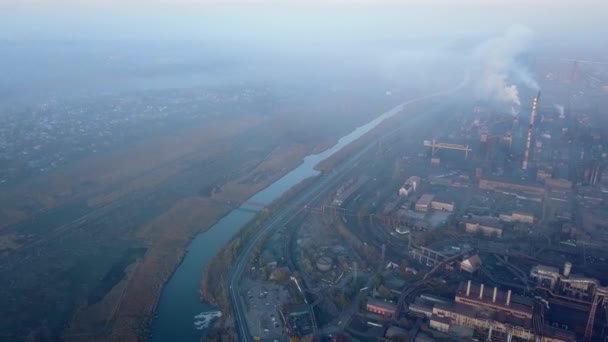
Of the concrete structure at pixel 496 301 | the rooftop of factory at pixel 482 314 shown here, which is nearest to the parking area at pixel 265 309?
the rooftop of factory at pixel 482 314

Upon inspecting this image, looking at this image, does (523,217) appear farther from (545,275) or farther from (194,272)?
(194,272)

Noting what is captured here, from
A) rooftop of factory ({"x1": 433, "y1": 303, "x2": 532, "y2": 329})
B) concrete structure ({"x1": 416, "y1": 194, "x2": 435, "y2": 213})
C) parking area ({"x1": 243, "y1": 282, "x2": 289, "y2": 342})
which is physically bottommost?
parking area ({"x1": 243, "y1": 282, "x2": 289, "y2": 342})

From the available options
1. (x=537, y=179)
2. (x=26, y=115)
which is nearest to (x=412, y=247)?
(x=537, y=179)

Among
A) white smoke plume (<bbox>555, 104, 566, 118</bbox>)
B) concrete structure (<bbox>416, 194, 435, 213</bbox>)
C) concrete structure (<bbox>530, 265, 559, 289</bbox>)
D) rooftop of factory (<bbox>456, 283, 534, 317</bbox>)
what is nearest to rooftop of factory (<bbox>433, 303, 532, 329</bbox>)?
rooftop of factory (<bbox>456, 283, 534, 317</bbox>)

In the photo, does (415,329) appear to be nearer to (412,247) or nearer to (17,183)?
(412,247)

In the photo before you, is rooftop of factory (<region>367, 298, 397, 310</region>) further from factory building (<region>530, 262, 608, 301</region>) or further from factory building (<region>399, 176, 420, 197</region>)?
factory building (<region>399, 176, 420, 197</region>)

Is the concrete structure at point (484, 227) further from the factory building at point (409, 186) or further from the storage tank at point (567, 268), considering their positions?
the factory building at point (409, 186)

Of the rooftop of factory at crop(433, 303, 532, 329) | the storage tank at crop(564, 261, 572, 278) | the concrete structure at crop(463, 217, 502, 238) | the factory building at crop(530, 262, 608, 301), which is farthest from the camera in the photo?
the concrete structure at crop(463, 217, 502, 238)
